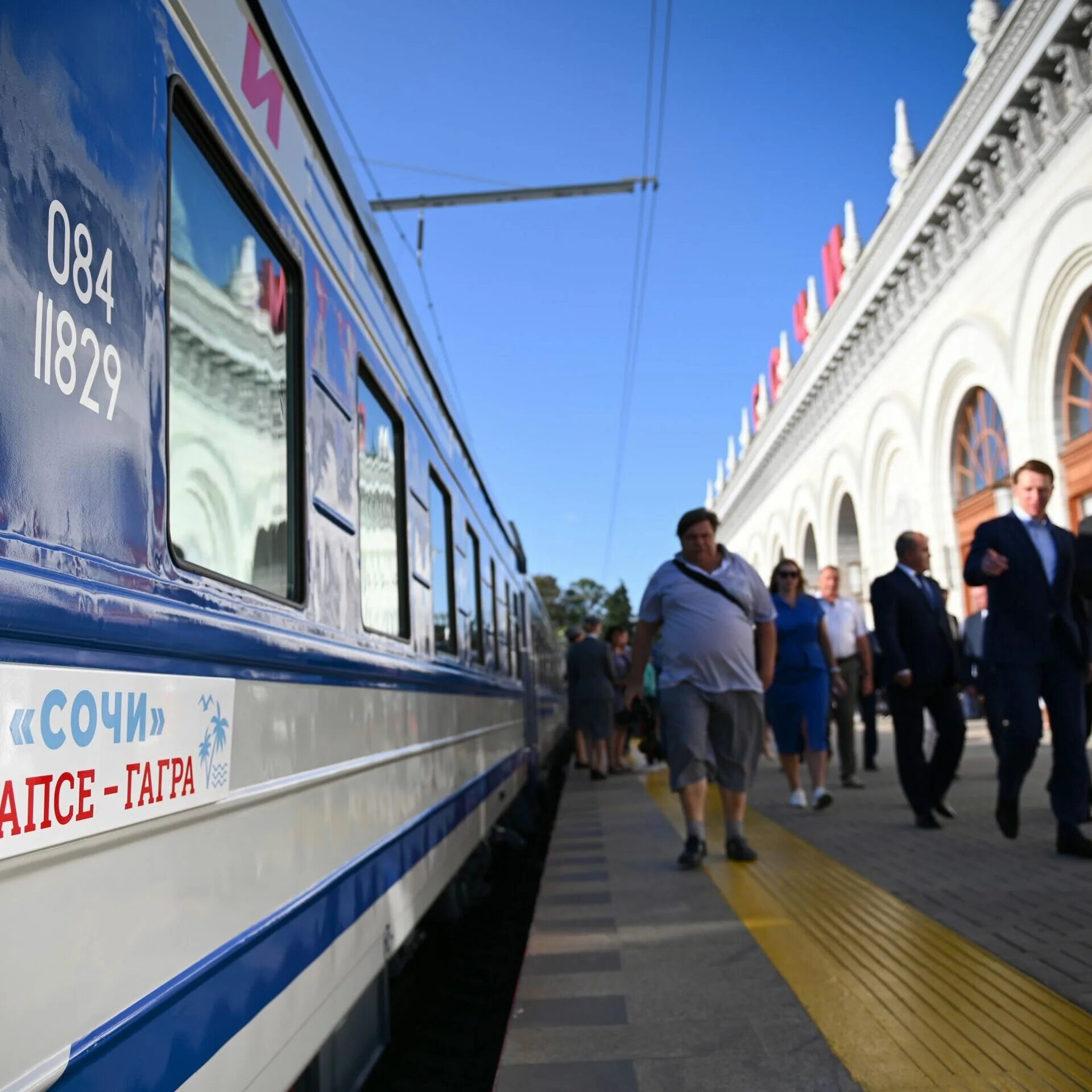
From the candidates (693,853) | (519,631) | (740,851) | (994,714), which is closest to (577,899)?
(693,853)

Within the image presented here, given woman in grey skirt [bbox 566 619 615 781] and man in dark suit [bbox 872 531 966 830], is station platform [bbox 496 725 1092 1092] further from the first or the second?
woman in grey skirt [bbox 566 619 615 781]

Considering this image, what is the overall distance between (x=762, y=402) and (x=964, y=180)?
2233 cm

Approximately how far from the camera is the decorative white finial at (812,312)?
32781 millimetres

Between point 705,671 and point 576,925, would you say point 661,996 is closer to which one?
point 576,925

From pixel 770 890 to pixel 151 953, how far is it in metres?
3.74

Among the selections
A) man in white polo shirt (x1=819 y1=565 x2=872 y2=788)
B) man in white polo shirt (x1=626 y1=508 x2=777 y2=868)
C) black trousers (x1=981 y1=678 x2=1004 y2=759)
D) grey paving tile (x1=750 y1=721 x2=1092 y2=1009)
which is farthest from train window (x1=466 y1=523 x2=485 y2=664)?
man in white polo shirt (x1=819 y1=565 x2=872 y2=788)

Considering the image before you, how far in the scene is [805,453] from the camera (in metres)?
34.6

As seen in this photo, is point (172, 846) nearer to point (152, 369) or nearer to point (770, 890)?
point (152, 369)

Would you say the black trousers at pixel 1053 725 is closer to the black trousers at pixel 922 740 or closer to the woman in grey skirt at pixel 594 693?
the black trousers at pixel 922 740

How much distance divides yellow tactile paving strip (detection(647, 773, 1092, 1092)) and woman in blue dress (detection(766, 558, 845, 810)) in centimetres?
283

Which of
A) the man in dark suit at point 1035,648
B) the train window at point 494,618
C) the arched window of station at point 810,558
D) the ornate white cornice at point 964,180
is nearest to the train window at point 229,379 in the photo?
the man in dark suit at point 1035,648

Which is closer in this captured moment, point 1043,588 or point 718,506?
point 1043,588

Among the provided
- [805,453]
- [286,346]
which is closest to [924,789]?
[286,346]

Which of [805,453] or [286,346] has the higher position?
[805,453]
